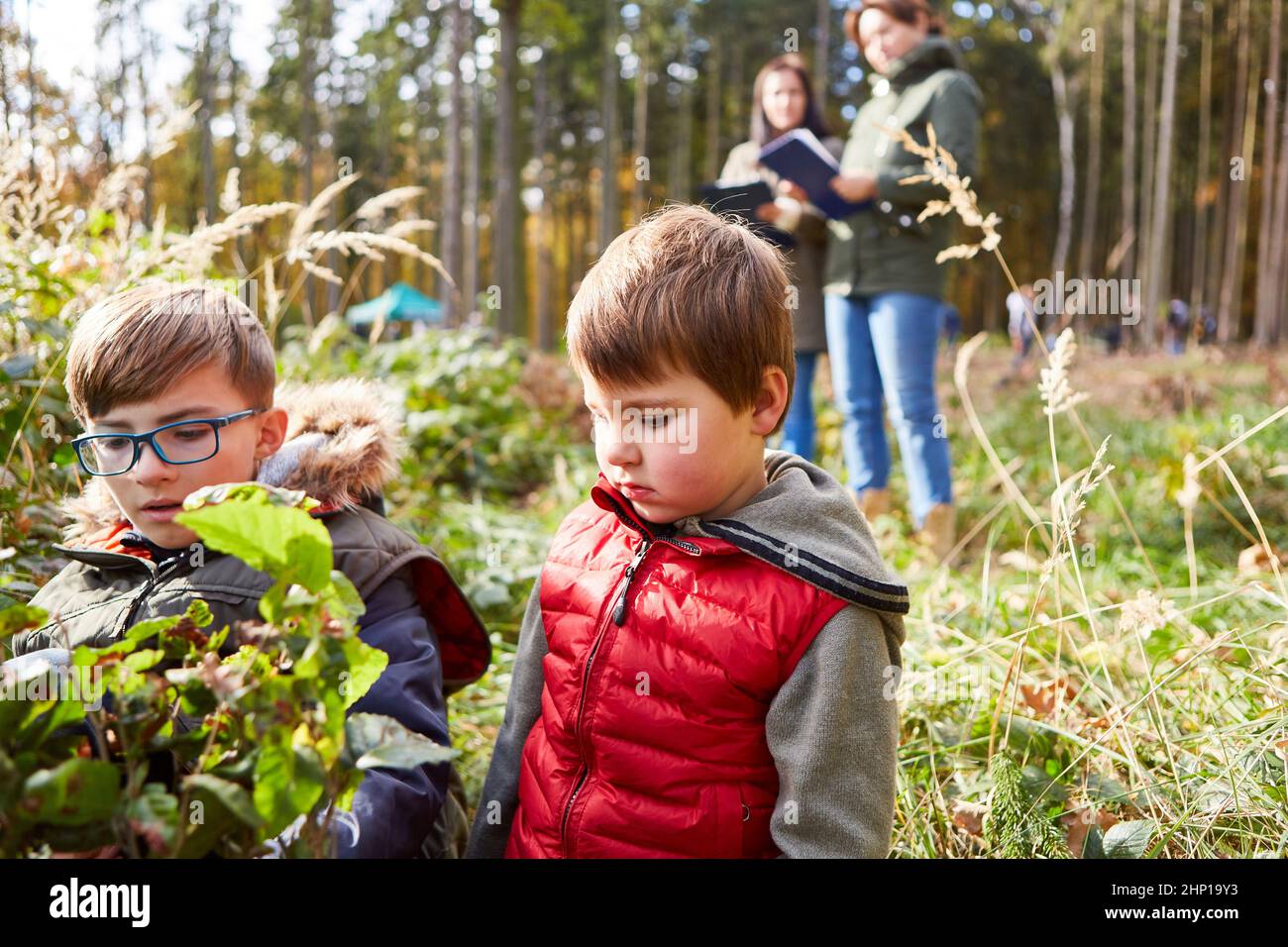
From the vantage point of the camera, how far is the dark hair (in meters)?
4.28

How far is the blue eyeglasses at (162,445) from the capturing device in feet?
5.02

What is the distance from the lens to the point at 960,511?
4926mm

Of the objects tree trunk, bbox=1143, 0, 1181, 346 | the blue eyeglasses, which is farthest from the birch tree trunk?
the blue eyeglasses

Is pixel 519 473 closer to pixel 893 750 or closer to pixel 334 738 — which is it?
pixel 893 750

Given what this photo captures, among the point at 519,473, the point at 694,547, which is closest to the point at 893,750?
the point at 694,547

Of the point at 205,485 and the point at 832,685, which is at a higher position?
the point at 205,485

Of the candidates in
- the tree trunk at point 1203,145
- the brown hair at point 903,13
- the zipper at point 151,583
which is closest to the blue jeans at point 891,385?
the brown hair at point 903,13

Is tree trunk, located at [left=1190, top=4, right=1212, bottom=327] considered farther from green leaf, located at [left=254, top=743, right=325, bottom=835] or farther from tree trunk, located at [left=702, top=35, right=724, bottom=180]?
green leaf, located at [left=254, top=743, right=325, bottom=835]

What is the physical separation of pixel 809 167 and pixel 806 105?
667mm

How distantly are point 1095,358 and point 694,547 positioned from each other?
14.8 m

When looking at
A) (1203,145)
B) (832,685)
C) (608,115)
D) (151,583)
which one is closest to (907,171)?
(832,685)

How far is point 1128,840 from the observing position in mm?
1538

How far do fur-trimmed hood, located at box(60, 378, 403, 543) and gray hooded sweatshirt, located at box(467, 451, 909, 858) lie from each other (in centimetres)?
64

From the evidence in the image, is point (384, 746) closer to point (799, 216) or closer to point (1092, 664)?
point (1092, 664)
